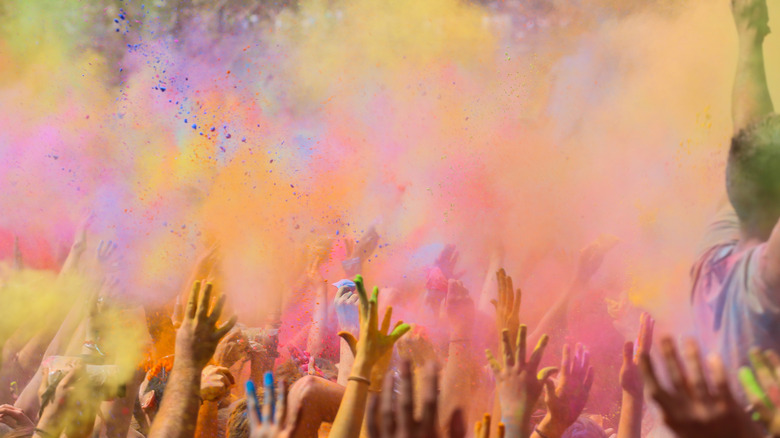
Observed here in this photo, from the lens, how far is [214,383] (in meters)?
2.72

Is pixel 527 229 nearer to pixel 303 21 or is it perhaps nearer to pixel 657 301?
pixel 657 301

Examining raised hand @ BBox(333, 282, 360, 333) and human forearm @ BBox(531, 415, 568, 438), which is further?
raised hand @ BBox(333, 282, 360, 333)

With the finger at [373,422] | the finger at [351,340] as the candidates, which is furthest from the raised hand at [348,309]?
the finger at [373,422]

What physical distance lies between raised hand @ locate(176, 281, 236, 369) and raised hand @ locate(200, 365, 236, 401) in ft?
1.24

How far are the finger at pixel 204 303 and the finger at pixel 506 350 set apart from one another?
3.68 ft

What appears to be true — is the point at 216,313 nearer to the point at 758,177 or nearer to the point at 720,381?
the point at 720,381

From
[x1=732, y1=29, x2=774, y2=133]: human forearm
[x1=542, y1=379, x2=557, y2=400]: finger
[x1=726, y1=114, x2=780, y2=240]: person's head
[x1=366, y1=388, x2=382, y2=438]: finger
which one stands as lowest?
[x1=366, y1=388, x2=382, y2=438]: finger

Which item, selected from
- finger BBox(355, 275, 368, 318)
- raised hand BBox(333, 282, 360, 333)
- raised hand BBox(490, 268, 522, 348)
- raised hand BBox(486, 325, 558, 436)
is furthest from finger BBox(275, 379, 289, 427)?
raised hand BBox(333, 282, 360, 333)

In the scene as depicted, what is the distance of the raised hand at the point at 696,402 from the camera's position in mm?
1141

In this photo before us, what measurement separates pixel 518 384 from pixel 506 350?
135 mm

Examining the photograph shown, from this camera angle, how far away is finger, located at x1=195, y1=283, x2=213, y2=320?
2338 millimetres

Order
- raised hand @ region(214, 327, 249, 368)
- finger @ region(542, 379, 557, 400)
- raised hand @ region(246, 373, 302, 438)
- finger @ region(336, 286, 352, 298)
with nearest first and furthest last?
raised hand @ region(246, 373, 302, 438) → finger @ region(542, 379, 557, 400) → raised hand @ region(214, 327, 249, 368) → finger @ region(336, 286, 352, 298)

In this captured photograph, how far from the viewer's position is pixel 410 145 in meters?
5.86

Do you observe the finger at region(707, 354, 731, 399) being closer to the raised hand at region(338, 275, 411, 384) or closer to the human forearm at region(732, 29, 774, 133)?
the raised hand at region(338, 275, 411, 384)
